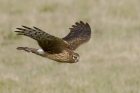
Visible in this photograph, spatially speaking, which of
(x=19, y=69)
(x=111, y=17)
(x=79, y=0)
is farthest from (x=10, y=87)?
(x=79, y=0)

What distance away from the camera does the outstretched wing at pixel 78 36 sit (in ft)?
26.9

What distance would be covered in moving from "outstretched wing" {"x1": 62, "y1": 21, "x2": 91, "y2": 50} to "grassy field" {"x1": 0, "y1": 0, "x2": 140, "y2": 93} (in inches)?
19.8

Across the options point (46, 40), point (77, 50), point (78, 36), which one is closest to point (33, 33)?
point (46, 40)

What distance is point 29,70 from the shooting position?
9.15 meters

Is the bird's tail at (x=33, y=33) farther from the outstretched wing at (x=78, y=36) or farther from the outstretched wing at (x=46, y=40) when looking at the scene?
the outstretched wing at (x=78, y=36)

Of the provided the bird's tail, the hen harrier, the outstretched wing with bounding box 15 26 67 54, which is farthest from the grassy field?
the bird's tail

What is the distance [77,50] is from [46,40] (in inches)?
147

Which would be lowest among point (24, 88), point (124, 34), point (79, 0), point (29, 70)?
point (24, 88)

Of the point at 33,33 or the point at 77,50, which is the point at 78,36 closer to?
the point at 33,33

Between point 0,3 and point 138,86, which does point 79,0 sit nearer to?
point 0,3

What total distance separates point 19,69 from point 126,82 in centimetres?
A: 179

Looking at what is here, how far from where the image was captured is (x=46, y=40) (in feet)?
23.4

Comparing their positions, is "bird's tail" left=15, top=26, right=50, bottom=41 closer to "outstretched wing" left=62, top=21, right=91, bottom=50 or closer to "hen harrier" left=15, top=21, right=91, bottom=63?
"hen harrier" left=15, top=21, right=91, bottom=63

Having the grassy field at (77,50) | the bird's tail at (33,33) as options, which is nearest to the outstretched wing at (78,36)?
the grassy field at (77,50)
